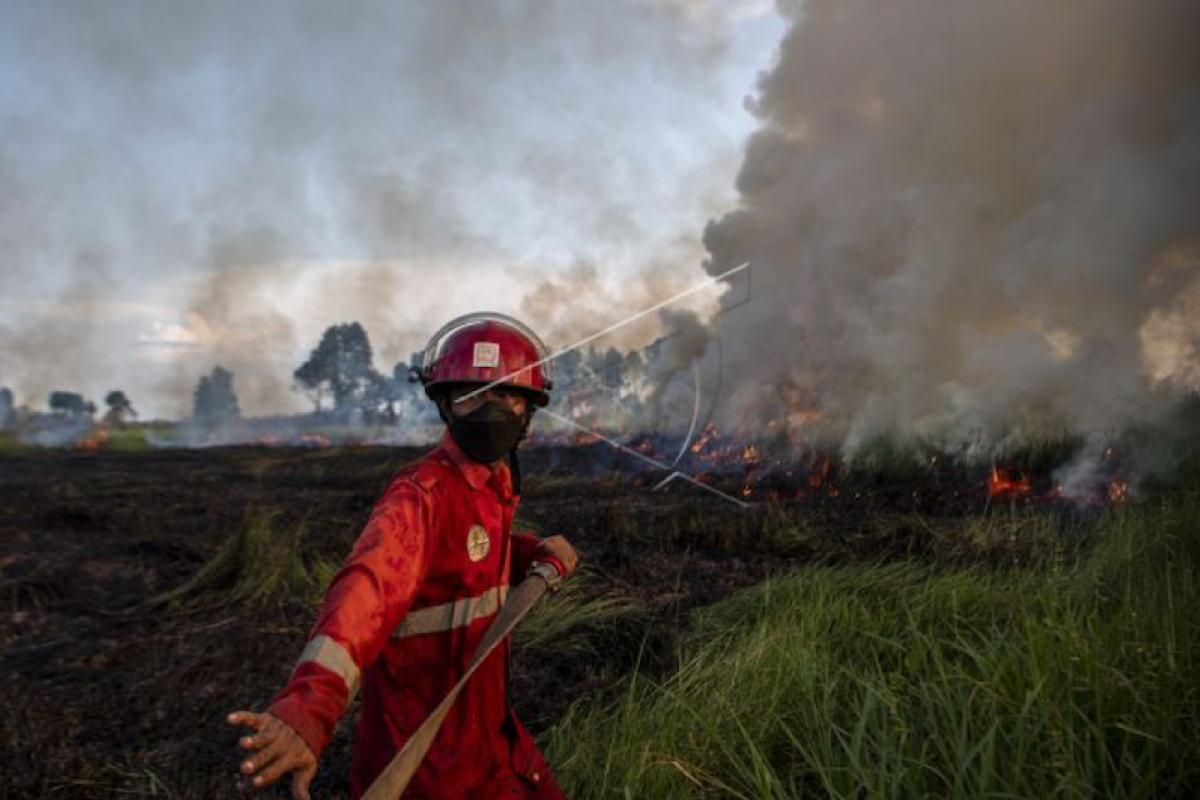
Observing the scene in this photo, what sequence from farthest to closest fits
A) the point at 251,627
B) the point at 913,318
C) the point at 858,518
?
the point at 913,318
the point at 858,518
the point at 251,627

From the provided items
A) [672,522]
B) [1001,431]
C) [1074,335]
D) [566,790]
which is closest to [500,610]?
[566,790]

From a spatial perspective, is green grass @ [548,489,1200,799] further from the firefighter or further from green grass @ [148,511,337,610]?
green grass @ [148,511,337,610]

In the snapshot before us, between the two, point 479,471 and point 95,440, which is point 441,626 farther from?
point 95,440

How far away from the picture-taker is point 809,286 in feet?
69.3

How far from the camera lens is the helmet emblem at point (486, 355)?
2596mm

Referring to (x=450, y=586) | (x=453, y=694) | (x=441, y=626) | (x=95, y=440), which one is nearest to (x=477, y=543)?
(x=450, y=586)

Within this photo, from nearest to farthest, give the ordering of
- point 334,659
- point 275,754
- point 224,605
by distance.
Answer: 1. point 275,754
2. point 334,659
3. point 224,605

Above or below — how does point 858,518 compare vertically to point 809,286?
below

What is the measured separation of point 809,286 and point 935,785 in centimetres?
1943

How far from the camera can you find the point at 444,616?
2.38m

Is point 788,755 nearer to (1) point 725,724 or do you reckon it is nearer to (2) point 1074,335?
(1) point 725,724

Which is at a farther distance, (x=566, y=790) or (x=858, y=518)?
(x=858, y=518)

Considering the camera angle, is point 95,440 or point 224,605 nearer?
point 224,605

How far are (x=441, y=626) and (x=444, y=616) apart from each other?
0.09ft
